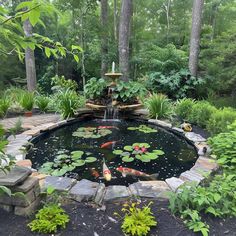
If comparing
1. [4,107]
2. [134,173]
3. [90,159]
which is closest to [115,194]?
[134,173]

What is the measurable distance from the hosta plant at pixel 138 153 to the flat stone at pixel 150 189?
2.88 feet

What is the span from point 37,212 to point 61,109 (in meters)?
3.86

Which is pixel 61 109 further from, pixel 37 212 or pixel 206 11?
pixel 206 11

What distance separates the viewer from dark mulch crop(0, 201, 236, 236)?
181cm

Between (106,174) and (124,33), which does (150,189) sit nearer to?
(106,174)

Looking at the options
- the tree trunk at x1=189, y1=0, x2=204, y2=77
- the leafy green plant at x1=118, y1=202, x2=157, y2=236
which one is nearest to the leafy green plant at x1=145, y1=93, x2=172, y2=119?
the tree trunk at x1=189, y1=0, x2=204, y2=77

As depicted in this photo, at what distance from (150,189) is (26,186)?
3.93ft

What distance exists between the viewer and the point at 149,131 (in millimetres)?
4809

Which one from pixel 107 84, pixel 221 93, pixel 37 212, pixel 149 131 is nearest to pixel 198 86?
pixel 221 93

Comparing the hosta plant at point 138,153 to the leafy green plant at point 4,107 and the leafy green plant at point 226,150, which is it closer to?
the leafy green plant at point 226,150

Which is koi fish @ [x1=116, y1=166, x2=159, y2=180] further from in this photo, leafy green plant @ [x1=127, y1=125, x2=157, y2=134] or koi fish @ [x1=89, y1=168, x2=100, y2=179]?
leafy green plant @ [x1=127, y1=125, x2=157, y2=134]

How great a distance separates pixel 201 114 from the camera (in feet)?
16.0

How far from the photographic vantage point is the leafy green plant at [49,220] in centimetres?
177

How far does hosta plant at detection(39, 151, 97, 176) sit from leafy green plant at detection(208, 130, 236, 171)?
1691 mm
